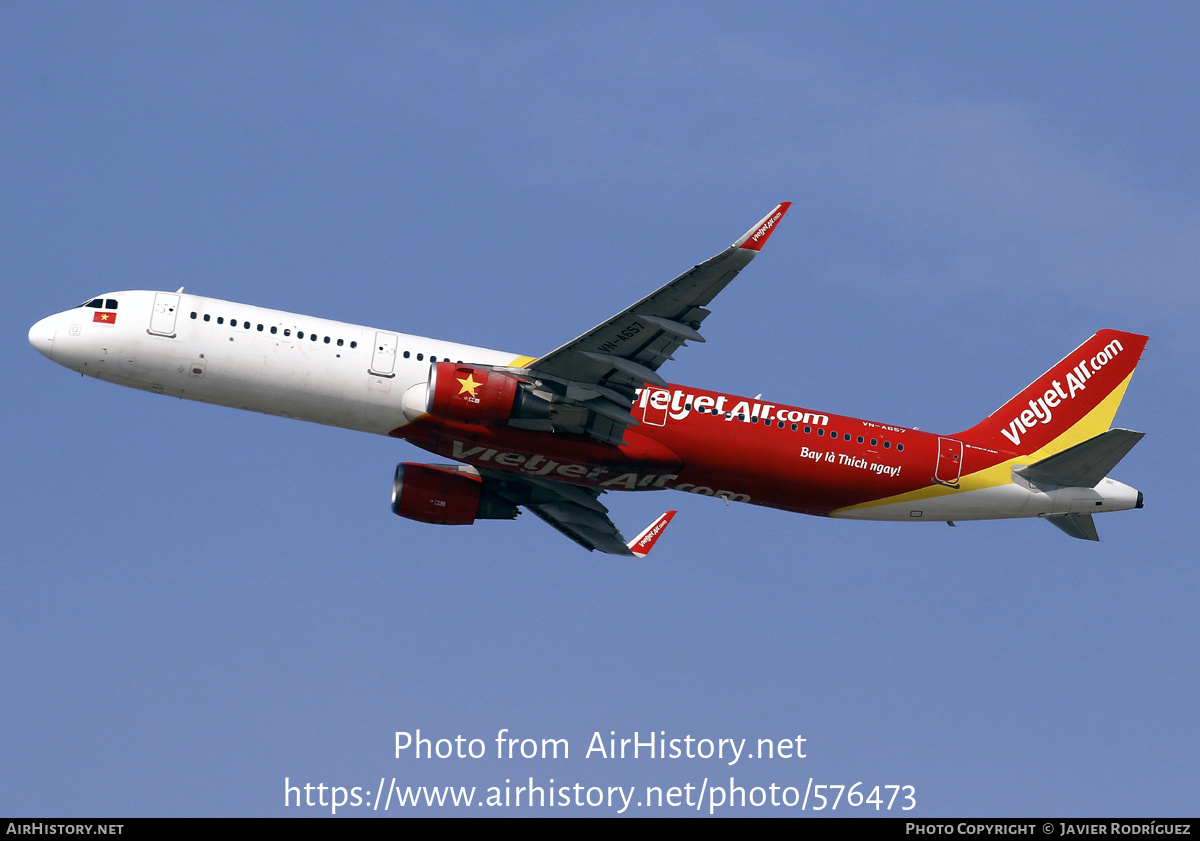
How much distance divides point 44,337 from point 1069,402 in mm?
39547

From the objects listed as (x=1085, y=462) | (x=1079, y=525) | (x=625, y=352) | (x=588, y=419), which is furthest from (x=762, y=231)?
(x=1079, y=525)

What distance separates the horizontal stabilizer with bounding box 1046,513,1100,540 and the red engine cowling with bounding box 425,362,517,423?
880 inches

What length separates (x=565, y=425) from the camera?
157 ft

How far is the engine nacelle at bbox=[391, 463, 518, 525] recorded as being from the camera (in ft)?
176

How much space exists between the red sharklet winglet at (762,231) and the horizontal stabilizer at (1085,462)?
52.4ft

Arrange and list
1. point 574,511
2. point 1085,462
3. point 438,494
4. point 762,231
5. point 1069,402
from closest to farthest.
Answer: point 762,231
point 1085,462
point 438,494
point 1069,402
point 574,511

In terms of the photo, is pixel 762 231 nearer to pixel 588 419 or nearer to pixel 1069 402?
pixel 588 419

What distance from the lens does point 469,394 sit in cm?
4600

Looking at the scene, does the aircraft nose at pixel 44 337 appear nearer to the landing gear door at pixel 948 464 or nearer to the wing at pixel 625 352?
the wing at pixel 625 352

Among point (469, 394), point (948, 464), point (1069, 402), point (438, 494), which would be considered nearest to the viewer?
point (469, 394)

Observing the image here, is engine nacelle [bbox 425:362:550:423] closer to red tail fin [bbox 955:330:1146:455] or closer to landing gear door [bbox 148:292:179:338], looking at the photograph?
landing gear door [bbox 148:292:179:338]

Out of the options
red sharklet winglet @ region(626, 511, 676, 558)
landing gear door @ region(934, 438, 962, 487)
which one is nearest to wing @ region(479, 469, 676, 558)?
red sharklet winglet @ region(626, 511, 676, 558)

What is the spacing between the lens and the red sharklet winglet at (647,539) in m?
57.5

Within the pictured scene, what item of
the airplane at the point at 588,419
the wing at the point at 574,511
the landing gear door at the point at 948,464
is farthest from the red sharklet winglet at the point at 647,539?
the landing gear door at the point at 948,464
